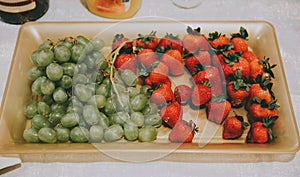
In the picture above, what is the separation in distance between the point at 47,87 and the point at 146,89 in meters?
0.20

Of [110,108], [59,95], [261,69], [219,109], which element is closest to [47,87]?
[59,95]

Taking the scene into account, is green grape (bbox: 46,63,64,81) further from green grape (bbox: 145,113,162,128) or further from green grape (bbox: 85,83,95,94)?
green grape (bbox: 145,113,162,128)

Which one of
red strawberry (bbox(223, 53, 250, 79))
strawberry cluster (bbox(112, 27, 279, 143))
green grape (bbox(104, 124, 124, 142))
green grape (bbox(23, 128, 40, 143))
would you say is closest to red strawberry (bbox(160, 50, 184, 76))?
strawberry cluster (bbox(112, 27, 279, 143))

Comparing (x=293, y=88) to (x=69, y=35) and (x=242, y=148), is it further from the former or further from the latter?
(x=69, y=35)

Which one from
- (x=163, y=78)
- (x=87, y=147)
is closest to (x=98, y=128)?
(x=87, y=147)

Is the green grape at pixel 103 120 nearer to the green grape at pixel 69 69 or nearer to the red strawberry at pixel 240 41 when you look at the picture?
the green grape at pixel 69 69

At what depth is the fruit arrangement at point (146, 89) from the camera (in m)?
0.80

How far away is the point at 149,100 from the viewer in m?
0.85

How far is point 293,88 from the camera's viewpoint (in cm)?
96

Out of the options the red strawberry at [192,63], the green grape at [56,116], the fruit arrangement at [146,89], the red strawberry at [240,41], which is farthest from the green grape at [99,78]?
the red strawberry at [240,41]

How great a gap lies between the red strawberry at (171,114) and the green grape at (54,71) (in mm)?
219

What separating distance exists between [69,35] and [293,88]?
544mm

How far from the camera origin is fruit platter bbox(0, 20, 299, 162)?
0.80 m

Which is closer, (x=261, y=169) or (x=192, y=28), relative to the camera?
(x=261, y=169)
